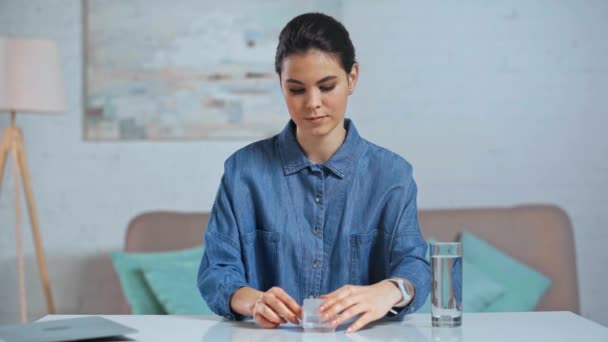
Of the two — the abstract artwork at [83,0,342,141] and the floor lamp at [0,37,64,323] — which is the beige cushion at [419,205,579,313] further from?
the floor lamp at [0,37,64,323]

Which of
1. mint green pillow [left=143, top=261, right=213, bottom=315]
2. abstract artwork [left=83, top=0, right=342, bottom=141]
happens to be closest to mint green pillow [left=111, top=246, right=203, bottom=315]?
mint green pillow [left=143, top=261, right=213, bottom=315]

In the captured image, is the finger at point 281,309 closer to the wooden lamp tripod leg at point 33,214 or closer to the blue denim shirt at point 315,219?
the blue denim shirt at point 315,219

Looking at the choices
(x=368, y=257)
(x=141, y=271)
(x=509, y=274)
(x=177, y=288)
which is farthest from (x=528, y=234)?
(x=368, y=257)

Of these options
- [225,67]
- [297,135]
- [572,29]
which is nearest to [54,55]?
[225,67]

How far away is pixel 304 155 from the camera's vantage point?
5.56 feet

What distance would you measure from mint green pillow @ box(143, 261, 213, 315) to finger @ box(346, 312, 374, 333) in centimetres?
158

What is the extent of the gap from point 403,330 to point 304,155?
459 millimetres

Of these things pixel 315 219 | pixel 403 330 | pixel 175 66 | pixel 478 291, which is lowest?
pixel 478 291

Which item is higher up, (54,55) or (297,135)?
(54,55)

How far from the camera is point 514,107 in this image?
3.47m

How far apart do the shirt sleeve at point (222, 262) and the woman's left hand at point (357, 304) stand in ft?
0.74

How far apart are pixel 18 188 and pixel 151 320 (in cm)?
187

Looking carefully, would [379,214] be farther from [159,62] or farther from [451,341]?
[159,62]

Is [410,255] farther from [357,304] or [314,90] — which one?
[314,90]
